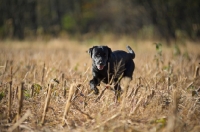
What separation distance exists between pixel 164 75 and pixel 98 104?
2.08m

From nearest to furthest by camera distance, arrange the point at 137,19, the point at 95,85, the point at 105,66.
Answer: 1. the point at 95,85
2. the point at 105,66
3. the point at 137,19

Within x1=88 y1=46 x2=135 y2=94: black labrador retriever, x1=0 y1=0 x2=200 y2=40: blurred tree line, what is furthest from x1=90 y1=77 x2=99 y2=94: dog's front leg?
x1=0 y1=0 x2=200 y2=40: blurred tree line

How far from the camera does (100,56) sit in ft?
14.0

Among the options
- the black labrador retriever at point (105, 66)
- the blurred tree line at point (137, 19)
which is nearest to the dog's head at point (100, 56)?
the black labrador retriever at point (105, 66)

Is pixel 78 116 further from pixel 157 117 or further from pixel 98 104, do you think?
pixel 157 117

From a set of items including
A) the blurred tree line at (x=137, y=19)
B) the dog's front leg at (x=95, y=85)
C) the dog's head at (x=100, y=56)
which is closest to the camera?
the dog's front leg at (x=95, y=85)

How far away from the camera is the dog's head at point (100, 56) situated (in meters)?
4.20

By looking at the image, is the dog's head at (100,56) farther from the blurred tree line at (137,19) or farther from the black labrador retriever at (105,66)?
the blurred tree line at (137,19)

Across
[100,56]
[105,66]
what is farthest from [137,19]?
[100,56]

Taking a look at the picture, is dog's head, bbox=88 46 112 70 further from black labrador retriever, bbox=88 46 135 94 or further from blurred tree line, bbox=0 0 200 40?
blurred tree line, bbox=0 0 200 40

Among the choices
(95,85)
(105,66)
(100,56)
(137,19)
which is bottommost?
(95,85)

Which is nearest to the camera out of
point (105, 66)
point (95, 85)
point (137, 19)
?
point (95, 85)

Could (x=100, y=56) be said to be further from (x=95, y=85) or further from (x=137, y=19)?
(x=137, y=19)

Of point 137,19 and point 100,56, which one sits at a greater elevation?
point 137,19
